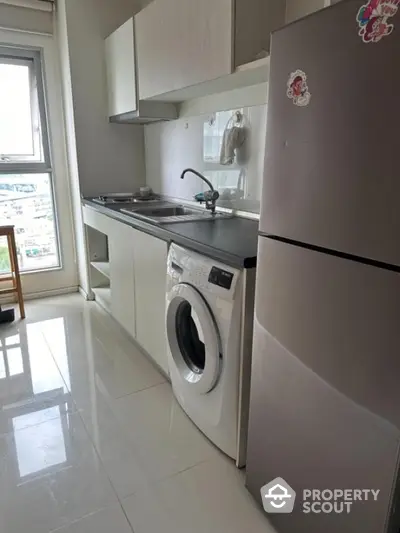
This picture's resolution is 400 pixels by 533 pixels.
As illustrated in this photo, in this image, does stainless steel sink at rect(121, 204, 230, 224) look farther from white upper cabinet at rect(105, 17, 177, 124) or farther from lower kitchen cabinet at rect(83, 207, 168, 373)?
white upper cabinet at rect(105, 17, 177, 124)

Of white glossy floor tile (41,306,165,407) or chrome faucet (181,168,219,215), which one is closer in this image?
white glossy floor tile (41,306,165,407)

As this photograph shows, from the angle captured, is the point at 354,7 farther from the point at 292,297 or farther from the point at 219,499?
the point at 219,499

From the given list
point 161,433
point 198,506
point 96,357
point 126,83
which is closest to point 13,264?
point 96,357

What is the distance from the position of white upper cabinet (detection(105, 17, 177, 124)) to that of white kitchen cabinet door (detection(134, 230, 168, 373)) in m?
1.00

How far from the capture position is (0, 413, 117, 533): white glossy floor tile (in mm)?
1341

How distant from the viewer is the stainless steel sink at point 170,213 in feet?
7.10

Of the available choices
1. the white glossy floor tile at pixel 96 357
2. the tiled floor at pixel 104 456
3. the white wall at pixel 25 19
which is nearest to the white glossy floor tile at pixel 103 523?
the tiled floor at pixel 104 456

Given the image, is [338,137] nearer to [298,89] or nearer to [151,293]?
[298,89]

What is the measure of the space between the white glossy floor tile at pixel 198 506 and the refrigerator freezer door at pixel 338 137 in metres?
1.02

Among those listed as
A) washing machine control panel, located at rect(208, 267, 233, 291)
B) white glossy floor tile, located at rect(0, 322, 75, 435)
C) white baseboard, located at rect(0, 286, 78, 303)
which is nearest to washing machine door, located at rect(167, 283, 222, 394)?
washing machine control panel, located at rect(208, 267, 233, 291)

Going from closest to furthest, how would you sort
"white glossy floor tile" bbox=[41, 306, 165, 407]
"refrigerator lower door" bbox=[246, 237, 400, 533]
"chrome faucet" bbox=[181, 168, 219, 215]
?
"refrigerator lower door" bbox=[246, 237, 400, 533] → "white glossy floor tile" bbox=[41, 306, 165, 407] → "chrome faucet" bbox=[181, 168, 219, 215]

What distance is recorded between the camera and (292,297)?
41.7 inches

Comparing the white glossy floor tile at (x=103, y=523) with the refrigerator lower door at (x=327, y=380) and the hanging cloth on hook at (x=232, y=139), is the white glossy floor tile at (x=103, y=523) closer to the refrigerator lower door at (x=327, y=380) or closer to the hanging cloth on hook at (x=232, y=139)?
the refrigerator lower door at (x=327, y=380)

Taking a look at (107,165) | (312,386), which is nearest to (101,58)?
(107,165)
